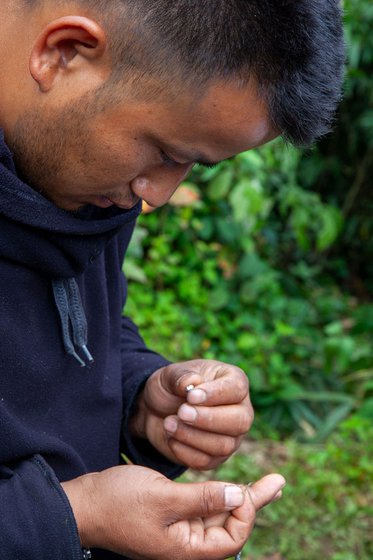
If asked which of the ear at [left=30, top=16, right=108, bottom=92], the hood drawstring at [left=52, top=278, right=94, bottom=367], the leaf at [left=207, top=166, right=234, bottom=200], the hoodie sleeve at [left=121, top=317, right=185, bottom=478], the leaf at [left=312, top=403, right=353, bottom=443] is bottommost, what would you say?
the leaf at [left=312, top=403, right=353, bottom=443]

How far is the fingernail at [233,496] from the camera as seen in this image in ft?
4.92

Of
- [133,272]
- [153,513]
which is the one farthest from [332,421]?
[153,513]

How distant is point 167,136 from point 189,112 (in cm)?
6

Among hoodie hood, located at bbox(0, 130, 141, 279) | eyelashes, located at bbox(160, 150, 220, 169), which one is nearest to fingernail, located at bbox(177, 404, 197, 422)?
hoodie hood, located at bbox(0, 130, 141, 279)

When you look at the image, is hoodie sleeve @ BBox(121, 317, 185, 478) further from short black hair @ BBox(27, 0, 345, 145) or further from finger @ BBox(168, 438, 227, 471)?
A: short black hair @ BBox(27, 0, 345, 145)

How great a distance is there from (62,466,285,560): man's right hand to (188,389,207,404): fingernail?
0.56 feet

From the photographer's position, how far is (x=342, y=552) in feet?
11.3

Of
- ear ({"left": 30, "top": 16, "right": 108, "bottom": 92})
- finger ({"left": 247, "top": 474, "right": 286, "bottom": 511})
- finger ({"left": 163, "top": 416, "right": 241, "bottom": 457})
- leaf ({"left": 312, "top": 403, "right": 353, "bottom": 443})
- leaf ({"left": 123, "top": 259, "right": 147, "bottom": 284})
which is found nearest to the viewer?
ear ({"left": 30, "top": 16, "right": 108, "bottom": 92})

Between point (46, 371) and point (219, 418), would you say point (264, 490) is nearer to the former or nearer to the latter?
point (219, 418)

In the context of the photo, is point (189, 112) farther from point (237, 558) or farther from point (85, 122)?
point (237, 558)

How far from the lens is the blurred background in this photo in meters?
3.67

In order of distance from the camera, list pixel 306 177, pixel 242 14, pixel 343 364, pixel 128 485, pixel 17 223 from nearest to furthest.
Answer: pixel 242 14, pixel 17 223, pixel 128 485, pixel 343 364, pixel 306 177

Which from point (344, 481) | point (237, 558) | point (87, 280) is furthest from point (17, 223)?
point (344, 481)

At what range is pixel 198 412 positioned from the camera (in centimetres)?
162
